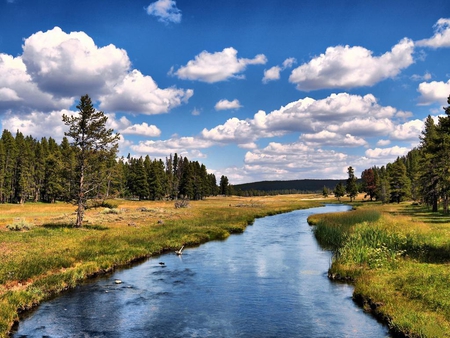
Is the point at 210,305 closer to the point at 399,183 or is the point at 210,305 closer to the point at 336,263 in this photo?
the point at 336,263

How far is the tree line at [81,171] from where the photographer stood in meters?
40.5

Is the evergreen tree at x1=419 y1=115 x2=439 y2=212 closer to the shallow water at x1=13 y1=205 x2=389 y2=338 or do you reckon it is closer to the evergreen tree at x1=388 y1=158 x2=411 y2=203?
the evergreen tree at x1=388 y1=158 x2=411 y2=203

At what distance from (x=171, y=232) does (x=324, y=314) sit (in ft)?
91.8

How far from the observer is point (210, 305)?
61.8 feet

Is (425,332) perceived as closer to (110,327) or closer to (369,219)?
(110,327)

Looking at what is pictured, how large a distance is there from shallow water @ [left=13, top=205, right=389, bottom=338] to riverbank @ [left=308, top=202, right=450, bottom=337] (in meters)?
1.02

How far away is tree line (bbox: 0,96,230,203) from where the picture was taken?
40500 millimetres

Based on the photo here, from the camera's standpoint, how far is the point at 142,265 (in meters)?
28.9

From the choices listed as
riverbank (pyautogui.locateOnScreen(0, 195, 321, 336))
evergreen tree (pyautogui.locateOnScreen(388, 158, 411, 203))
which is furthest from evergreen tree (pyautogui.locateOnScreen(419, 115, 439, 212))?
riverbank (pyautogui.locateOnScreen(0, 195, 321, 336))

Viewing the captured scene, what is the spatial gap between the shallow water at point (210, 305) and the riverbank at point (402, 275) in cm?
102

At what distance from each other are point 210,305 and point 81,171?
2788cm

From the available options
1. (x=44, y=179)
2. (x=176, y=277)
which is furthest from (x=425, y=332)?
(x=44, y=179)

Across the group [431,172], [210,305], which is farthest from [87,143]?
[431,172]

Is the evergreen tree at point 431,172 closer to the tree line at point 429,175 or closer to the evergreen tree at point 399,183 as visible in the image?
the tree line at point 429,175
